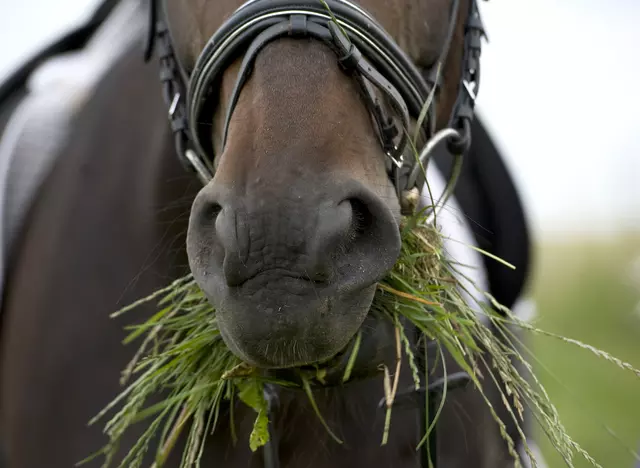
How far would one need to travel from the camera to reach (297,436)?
176cm

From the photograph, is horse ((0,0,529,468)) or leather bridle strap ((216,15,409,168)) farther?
leather bridle strap ((216,15,409,168))

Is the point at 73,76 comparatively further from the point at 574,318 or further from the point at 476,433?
the point at 574,318

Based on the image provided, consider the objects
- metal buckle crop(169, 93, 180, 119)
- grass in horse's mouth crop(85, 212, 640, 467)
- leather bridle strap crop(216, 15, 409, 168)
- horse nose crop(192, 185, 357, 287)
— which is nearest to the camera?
horse nose crop(192, 185, 357, 287)

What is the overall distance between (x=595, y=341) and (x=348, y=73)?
651 cm

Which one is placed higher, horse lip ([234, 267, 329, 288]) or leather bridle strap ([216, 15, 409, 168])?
leather bridle strap ([216, 15, 409, 168])

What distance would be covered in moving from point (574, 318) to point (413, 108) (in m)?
6.74

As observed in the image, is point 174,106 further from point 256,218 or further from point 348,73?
point 256,218

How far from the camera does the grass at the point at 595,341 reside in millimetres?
5102

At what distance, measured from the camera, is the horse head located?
114 centimetres

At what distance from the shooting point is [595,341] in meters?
7.16

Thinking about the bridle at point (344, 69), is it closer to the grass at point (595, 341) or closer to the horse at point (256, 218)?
the horse at point (256, 218)

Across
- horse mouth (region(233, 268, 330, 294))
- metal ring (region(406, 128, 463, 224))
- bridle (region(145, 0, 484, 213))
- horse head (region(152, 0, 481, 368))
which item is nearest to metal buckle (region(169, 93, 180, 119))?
bridle (region(145, 0, 484, 213))

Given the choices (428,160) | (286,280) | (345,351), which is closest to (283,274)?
(286,280)

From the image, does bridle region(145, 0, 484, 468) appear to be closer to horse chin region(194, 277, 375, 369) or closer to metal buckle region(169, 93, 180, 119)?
metal buckle region(169, 93, 180, 119)
